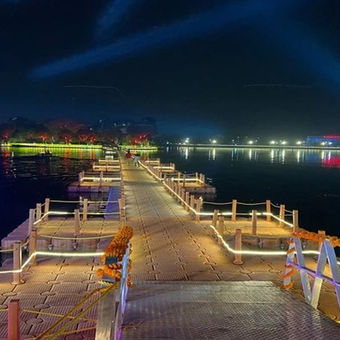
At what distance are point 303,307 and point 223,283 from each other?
2.33 meters

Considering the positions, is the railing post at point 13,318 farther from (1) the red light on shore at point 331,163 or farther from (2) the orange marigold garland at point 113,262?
(1) the red light on shore at point 331,163

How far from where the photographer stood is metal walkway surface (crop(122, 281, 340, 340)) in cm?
678

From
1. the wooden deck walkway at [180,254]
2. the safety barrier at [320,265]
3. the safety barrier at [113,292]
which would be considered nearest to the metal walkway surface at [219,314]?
the safety barrier at [320,265]

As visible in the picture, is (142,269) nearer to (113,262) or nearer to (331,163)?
(113,262)

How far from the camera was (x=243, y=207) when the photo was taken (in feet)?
142

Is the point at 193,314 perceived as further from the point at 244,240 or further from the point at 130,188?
the point at 130,188

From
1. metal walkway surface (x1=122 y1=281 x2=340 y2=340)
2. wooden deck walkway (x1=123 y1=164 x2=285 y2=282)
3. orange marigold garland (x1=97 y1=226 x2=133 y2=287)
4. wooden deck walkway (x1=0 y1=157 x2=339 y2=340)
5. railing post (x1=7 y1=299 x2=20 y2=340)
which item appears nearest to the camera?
railing post (x1=7 y1=299 x2=20 y2=340)

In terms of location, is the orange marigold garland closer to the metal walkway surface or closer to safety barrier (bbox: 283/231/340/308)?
the metal walkway surface

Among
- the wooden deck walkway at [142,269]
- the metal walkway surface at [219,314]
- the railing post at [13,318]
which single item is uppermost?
the railing post at [13,318]

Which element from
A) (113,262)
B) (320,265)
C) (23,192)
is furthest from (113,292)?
(23,192)

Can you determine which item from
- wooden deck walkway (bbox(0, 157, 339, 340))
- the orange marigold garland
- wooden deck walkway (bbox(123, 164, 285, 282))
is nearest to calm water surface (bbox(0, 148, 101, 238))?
wooden deck walkway (bbox(123, 164, 285, 282))

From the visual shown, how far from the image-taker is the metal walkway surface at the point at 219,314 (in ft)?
22.2

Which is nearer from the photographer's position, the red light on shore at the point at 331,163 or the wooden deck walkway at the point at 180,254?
the wooden deck walkway at the point at 180,254

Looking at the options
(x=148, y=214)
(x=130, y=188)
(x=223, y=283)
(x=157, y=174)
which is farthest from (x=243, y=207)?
(x=223, y=283)
